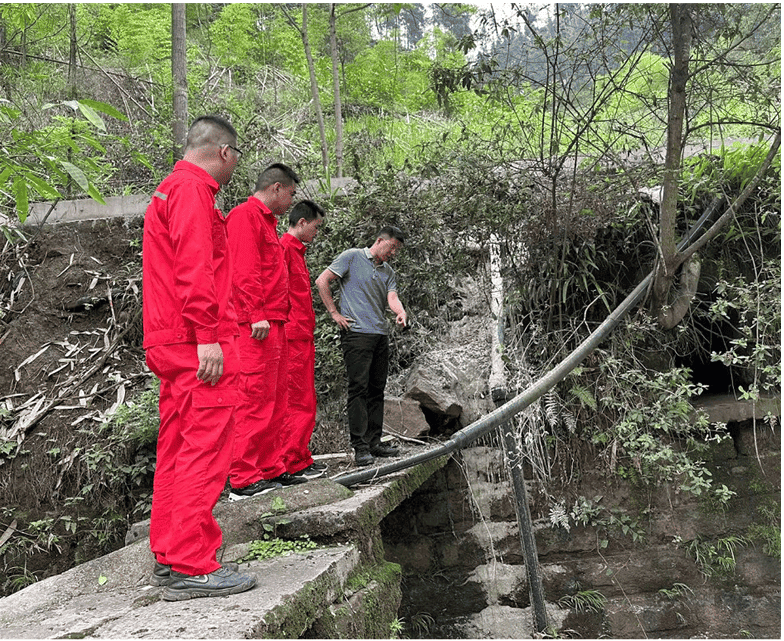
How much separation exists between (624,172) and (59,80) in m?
10.4

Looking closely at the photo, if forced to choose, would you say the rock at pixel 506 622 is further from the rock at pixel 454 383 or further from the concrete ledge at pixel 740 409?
the concrete ledge at pixel 740 409

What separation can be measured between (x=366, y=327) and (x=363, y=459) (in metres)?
1.03

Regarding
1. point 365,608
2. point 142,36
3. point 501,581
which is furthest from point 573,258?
point 142,36

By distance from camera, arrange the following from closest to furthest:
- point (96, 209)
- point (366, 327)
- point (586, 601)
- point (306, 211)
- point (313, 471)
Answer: point (306, 211)
point (313, 471)
point (366, 327)
point (586, 601)
point (96, 209)

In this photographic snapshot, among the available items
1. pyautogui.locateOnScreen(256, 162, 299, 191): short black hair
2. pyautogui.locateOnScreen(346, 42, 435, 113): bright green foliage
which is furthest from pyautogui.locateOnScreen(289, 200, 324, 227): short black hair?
pyautogui.locateOnScreen(346, 42, 435, 113): bright green foliage

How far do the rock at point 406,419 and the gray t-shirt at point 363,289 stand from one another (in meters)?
1.16

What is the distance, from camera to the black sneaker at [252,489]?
172 inches

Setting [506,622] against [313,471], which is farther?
[506,622]

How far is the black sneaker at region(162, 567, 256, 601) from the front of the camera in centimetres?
288

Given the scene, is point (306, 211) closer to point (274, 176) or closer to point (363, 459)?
point (274, 176)

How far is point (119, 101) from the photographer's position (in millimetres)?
12281

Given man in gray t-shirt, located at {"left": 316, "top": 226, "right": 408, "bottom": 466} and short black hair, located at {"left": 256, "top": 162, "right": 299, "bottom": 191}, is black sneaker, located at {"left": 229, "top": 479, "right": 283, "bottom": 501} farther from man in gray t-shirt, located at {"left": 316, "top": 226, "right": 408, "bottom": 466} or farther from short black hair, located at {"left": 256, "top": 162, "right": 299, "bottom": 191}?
short black hair, located at {"left": 256, "top": 162, "right": 299, "bottom": 191}

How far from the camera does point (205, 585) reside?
2893 mm

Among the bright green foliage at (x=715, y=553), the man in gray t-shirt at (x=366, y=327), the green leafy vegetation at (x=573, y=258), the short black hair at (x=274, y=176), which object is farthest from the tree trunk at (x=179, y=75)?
the bright green foliage at (x=715, y=553)
